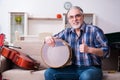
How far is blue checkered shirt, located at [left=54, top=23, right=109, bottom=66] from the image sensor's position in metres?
2.02

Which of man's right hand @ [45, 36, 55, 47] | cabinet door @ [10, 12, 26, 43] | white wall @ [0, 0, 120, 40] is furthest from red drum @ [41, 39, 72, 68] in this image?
white wall @ [0, 0, 120, 40]

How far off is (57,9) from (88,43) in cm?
433

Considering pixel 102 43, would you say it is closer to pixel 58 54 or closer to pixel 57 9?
pixel 58 54

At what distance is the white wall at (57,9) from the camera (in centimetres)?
628

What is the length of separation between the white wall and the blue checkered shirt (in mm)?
4225

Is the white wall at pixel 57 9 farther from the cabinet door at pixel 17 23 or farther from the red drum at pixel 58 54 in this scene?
the red drum at pixel 58 54

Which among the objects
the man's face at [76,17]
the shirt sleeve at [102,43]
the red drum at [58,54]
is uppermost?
the man's face at [76,17]

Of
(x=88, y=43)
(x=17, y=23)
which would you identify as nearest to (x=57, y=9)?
Result: (x=17, y=23)

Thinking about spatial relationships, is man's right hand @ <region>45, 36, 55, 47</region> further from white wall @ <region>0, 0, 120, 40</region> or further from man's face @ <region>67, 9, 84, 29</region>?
white wall @ <region>0, 0, 120, 40</region>

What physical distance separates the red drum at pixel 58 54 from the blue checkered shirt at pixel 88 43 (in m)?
0.08

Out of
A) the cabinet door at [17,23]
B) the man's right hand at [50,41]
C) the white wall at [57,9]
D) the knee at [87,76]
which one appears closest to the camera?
the knee at [87,76]

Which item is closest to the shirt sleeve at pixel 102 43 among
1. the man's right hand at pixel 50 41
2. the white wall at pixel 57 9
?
the man's right hand at pixel 50 41

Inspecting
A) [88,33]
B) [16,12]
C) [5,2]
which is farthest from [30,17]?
[88,33]

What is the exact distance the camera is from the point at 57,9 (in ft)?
20.6
